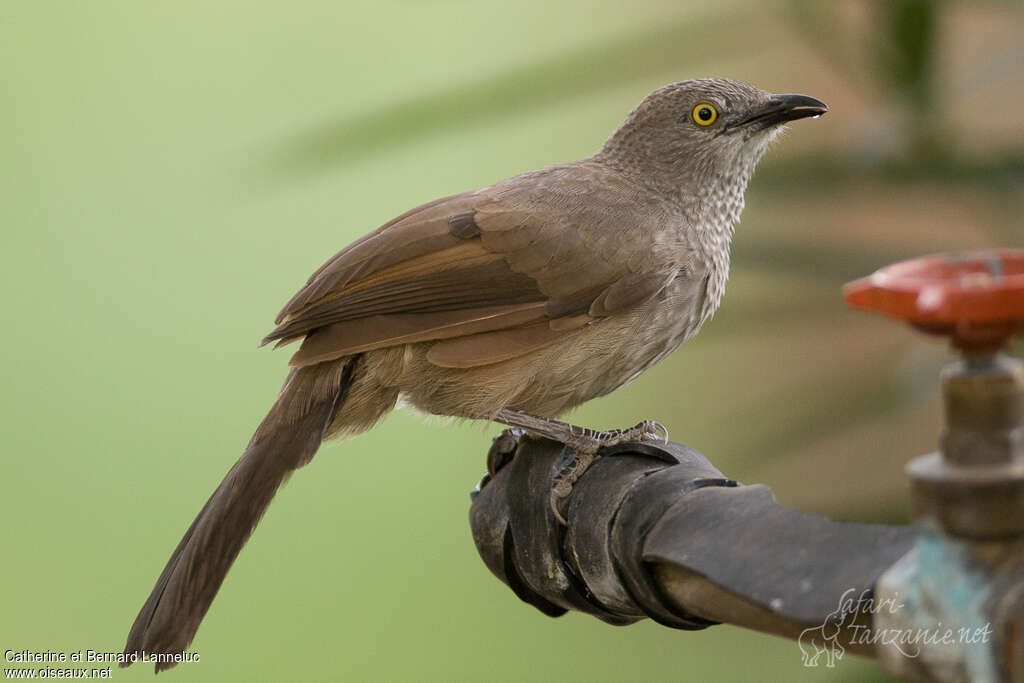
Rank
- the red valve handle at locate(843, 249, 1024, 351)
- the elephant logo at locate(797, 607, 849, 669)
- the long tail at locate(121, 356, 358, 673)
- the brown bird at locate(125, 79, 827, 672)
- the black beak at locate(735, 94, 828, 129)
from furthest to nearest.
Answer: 1. the black beak at locate(735, 94, 828, 129)
2. the brown bird at locate(125, 79, 827, 672)
3. the long tail at locate(121, 356, 358, 673)
4. the elephant logo at locate(797, 607, 849, 669)
5. the red valve handle at locate(843, 249, 1024, 351)

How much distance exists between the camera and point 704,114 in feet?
10.3

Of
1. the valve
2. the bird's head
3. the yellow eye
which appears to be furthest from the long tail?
the valve

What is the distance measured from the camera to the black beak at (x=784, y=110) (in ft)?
9.73

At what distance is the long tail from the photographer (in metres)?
2.21

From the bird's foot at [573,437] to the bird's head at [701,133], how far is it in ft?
2.54

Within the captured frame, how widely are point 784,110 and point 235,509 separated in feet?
5.20

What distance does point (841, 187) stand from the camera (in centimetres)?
306

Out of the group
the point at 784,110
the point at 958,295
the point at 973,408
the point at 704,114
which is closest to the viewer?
the point at 958,295

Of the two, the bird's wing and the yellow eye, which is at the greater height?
the yellow eye

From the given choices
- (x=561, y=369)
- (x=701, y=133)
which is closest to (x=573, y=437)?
(x=561, y=369)

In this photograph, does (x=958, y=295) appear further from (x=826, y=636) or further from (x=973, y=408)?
(x=826, y=636)

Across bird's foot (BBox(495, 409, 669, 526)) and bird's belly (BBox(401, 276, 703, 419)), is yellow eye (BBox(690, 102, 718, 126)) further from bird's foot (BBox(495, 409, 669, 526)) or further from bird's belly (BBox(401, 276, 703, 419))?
bird's foot (BBox(495, 409, 669, 526))

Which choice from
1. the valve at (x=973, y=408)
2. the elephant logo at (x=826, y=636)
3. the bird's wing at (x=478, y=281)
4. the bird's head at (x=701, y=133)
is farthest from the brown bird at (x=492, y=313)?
the valve at (x=973, y=408)

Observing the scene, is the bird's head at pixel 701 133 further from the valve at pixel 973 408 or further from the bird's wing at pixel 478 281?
the valve at pixel 973 408
